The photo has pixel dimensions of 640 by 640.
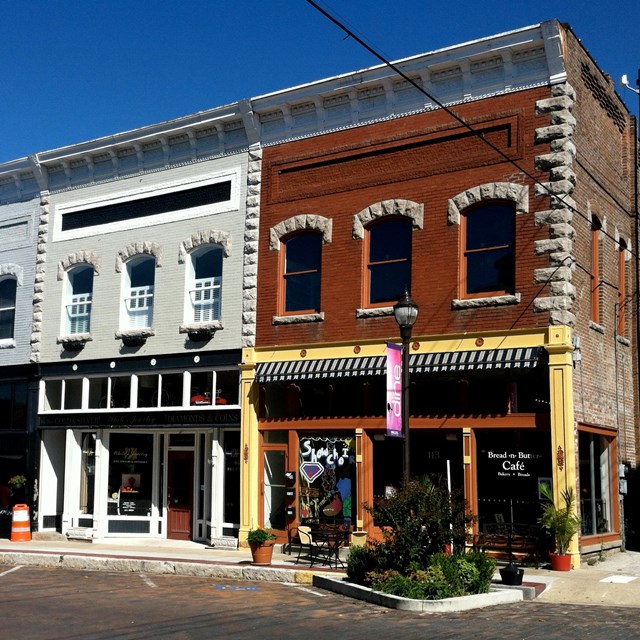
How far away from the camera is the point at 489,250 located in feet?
60.4

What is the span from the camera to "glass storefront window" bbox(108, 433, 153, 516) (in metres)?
23.1

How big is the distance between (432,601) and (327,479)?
720 cm

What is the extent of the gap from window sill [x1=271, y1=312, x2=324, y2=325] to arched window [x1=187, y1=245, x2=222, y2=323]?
1867 mm

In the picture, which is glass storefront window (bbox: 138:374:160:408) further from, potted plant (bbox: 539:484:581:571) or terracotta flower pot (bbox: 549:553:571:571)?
terracotta flower pot (bbox: 549:553:571:571)

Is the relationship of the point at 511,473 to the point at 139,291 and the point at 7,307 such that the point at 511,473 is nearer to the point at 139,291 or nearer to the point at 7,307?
the point at 139,291

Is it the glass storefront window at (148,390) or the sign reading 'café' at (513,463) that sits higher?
the glass storefront window at (148,390)

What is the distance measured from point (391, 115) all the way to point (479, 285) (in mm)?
4420

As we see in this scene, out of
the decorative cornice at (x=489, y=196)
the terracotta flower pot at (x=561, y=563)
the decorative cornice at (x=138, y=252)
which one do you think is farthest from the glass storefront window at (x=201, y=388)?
the terracotta flower pot at (x=561, y=563)

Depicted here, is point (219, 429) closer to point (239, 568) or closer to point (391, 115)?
point (239, 568)

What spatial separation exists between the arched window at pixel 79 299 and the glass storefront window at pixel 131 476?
3.25m

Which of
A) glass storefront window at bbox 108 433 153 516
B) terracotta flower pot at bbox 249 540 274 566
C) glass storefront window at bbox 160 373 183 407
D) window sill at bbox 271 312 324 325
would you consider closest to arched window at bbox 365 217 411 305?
window sill at bbox 271 312 324 325

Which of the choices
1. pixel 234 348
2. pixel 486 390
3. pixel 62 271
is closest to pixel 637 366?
pixel 486 390

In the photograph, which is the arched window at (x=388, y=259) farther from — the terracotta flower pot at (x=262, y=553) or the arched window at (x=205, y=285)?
the terracotta flower pot at (x=262, y=553)

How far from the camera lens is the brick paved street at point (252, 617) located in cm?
1091
